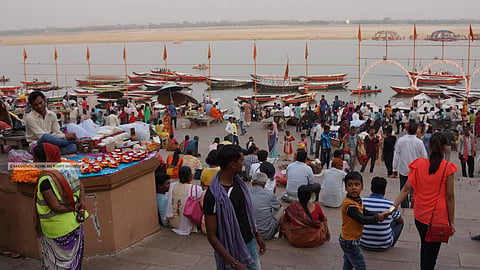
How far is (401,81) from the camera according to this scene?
57906mm

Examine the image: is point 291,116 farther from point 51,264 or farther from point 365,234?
point 51,264

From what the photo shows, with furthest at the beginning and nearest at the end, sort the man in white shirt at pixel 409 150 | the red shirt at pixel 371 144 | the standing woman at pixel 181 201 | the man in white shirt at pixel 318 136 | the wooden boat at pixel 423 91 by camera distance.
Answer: the wooden boat at pixel 423 91 → the man in white shirt at pixel 318 136 → the red shirt at pixel 371 144 → the man in white shirt at pixel 409 150 → the standing woman at pixel 181 201

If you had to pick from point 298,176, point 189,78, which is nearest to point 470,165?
point 298,176

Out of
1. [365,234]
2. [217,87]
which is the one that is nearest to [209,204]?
[365,234]

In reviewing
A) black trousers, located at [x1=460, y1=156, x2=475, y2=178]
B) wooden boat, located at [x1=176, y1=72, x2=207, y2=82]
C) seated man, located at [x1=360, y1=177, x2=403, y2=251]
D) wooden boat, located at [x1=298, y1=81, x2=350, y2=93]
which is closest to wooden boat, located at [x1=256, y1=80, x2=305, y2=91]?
wooden boat, located at [x1=298, y1=81, x2=350, y2=93]

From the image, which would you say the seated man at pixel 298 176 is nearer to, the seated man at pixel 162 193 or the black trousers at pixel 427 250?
the seated man at pixel 162 193

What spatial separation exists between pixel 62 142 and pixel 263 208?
2.52 metres

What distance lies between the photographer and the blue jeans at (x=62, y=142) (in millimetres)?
5742

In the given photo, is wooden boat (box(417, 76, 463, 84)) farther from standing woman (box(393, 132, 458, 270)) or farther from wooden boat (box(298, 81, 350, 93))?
standing woman (box(393, 132, 458, 270))

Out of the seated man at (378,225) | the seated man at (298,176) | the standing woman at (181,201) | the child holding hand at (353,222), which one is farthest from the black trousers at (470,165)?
the child holding hand at (353,222)

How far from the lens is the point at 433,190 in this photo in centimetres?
398

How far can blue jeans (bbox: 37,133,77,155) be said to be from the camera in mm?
5742

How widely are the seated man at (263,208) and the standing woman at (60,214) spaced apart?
2097mm

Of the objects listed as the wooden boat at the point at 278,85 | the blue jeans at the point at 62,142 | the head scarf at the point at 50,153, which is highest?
the head scarf at the point at 50,153
